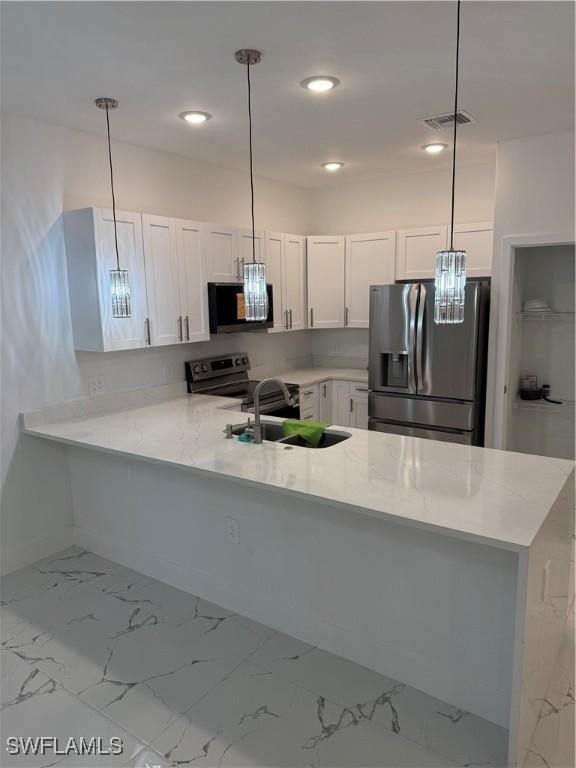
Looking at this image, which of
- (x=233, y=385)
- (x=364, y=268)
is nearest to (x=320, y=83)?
(x=364, y=268)

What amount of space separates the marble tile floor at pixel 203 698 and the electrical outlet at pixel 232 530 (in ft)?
1.30

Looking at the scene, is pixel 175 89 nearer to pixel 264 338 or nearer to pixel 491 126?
pixel 491 126

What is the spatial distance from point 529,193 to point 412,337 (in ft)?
4.07

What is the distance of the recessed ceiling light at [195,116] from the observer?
3.01 metres

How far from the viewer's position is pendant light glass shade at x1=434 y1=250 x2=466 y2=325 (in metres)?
2.12

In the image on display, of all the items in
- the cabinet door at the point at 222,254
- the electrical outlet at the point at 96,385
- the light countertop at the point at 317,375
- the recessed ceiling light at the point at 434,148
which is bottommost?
the light countertop at the point at 317,375

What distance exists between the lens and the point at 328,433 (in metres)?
2.95

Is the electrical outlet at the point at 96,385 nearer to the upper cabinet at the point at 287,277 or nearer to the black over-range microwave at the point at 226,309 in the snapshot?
the black over-range microwave at the point at 226,309

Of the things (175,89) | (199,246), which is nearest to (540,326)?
(199,246)

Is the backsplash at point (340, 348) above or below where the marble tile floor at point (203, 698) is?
above

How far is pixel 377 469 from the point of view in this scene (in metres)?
2.32

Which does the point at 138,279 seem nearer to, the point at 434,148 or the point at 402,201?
the point at 434,148

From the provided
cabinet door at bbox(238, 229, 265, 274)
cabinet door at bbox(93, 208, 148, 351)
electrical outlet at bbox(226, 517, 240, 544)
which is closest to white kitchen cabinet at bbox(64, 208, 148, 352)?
cabinet door at bbox(93, 208, 148, 351)

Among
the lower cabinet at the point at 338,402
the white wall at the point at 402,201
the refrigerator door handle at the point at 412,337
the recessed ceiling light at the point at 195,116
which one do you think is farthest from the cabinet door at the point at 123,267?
the white wall at the point at 402,201
